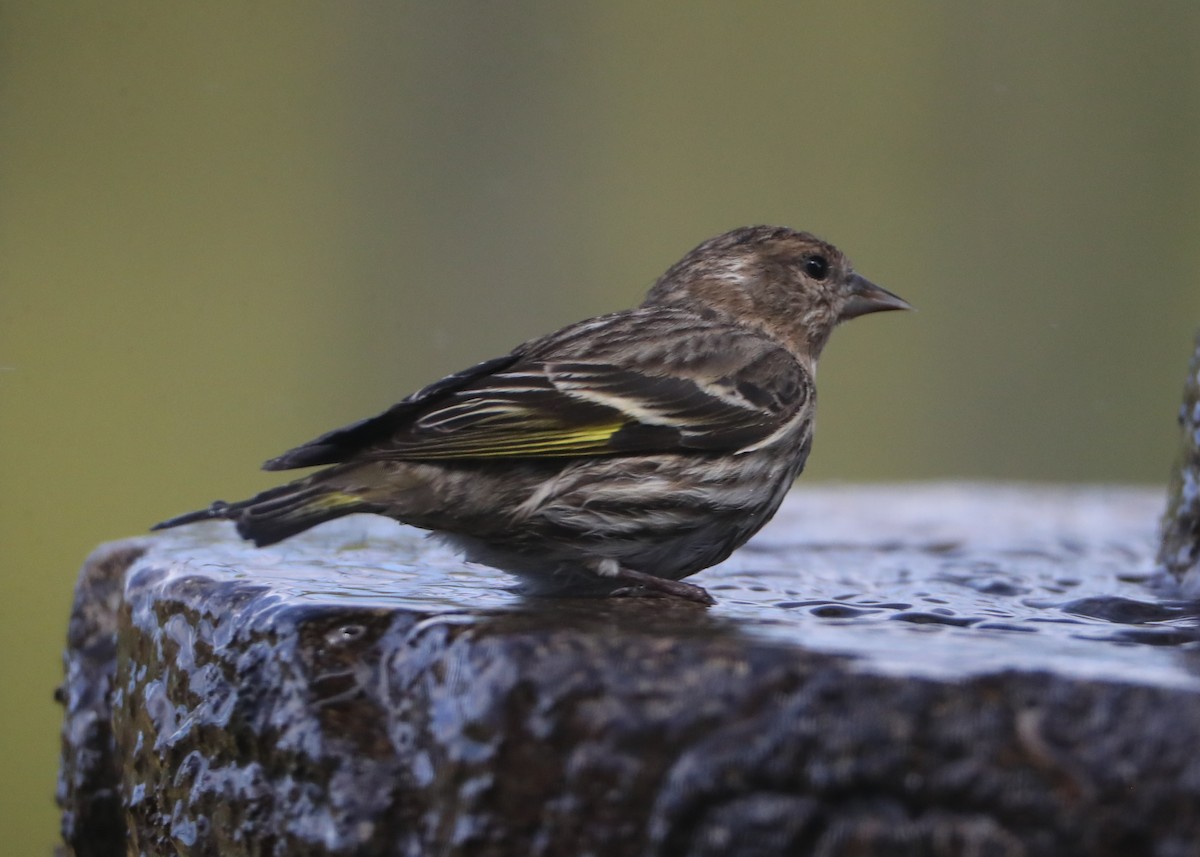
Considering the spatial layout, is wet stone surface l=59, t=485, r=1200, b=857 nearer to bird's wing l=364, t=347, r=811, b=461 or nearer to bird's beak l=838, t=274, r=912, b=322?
bird's wing l=364, t=347, r=811, b=461

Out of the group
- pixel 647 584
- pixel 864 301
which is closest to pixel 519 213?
pixel 864 301

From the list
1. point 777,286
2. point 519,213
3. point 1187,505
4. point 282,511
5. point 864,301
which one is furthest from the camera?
point 519,213

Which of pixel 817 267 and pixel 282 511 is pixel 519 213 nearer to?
pixel 817 267

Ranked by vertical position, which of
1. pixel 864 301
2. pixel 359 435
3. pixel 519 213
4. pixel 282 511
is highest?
pixel 519 213

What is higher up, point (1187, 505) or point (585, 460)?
point (585, 460)

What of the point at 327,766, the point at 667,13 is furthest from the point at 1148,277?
the point at 327,766

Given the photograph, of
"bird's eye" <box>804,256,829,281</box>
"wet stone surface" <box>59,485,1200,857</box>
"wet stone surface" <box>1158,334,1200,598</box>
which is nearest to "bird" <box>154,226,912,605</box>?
"wet stone surface" <box>59,485,1200,857</box>

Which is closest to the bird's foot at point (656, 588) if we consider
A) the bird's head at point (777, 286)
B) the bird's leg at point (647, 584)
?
the bird's leg at point (647, 584)

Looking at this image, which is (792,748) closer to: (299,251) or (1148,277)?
(299,251)

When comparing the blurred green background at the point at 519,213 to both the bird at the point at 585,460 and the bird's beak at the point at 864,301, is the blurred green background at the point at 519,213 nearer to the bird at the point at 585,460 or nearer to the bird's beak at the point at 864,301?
the bird's beak at the point at 864,301
